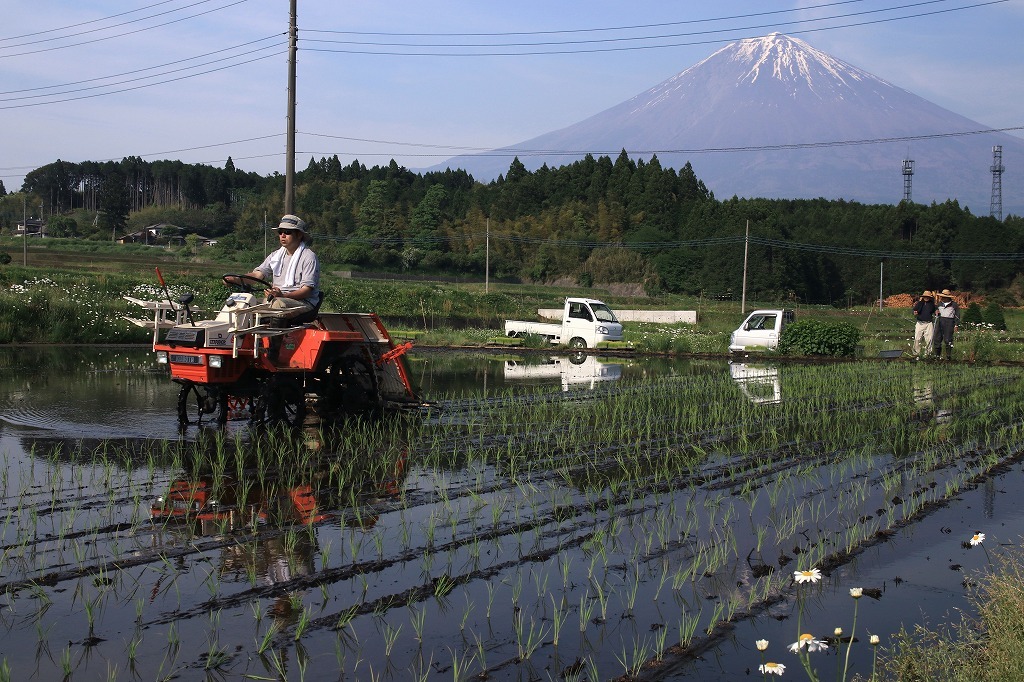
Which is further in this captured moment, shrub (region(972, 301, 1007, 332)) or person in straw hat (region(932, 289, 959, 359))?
shrub (region(972, 301, 1007, 332))

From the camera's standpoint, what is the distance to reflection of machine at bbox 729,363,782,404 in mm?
14922

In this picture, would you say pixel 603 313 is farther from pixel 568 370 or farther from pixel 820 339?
pixel 568 370

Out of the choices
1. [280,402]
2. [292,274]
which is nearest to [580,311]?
[280,402]

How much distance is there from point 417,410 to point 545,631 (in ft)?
23.4

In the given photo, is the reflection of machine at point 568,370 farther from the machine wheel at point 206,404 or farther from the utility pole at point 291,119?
the machine wheel at point 206,404

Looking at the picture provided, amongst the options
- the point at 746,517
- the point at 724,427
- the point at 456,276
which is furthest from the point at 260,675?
the point at 456,276

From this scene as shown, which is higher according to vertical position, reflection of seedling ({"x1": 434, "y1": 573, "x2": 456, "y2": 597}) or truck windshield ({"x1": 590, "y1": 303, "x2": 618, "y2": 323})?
truck windshield ({"x1": 590, "y1": 303, "x2": 618, "y2": 323})

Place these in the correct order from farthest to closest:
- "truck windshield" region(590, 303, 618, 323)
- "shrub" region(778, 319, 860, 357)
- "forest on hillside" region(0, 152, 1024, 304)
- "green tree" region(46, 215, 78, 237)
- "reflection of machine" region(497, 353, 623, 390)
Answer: "green tree" region(46, 215, 78, 237) → "forest on hillside" region(0, 152, 1024, 304) → "truck windshield" region(590, 303, 618, 323) → "shrub" region(778, 319, 860, 357) → "reflection of machine" region(497, 353, 623, 390)

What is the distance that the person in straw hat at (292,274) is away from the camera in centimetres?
964

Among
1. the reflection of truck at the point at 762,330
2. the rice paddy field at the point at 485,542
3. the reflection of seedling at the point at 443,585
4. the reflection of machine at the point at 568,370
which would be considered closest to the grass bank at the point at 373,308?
the reflection of truck at the point at 762,330

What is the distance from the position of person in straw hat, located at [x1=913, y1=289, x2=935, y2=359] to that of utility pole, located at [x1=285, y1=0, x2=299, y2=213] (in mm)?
14833

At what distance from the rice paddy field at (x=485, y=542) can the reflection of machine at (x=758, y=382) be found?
9.18ft

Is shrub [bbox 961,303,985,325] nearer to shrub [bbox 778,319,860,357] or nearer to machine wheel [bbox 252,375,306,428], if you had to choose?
shrub [bbox 778,319,860,357]

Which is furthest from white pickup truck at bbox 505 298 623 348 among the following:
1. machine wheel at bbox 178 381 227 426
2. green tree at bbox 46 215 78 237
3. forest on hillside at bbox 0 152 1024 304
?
green tree at bbox 46 215 78 237
